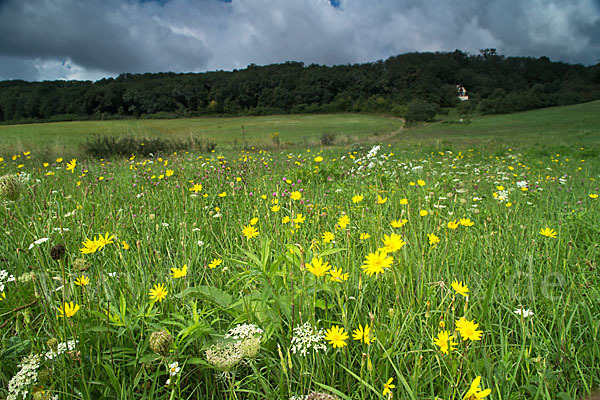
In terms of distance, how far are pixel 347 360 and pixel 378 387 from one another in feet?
0.44

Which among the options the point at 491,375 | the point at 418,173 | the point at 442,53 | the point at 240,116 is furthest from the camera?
the point at 442,53

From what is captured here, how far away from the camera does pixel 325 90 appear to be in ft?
181

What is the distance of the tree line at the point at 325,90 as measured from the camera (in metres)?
41.1

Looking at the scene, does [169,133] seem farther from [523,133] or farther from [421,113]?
[421,113]

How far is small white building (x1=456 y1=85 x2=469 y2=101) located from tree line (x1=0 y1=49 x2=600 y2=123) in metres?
0.72

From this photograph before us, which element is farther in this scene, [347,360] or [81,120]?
[81,120]

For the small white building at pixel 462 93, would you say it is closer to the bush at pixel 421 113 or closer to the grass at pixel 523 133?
the bush at pixel 421 113

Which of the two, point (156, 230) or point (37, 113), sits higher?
point (37, 113)

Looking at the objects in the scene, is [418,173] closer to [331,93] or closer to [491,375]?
[491,375]

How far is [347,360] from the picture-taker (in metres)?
1.12

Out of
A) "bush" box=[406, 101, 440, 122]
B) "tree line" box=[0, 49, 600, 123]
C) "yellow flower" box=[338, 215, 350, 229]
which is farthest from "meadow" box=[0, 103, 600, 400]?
"tree line" box=[0, 49, 600, 123]

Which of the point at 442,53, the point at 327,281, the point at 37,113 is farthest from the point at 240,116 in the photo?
the point at 327,281

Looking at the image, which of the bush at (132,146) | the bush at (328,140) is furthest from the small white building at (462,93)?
the bush at (132,146)

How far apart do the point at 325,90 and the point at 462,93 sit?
913 inches
